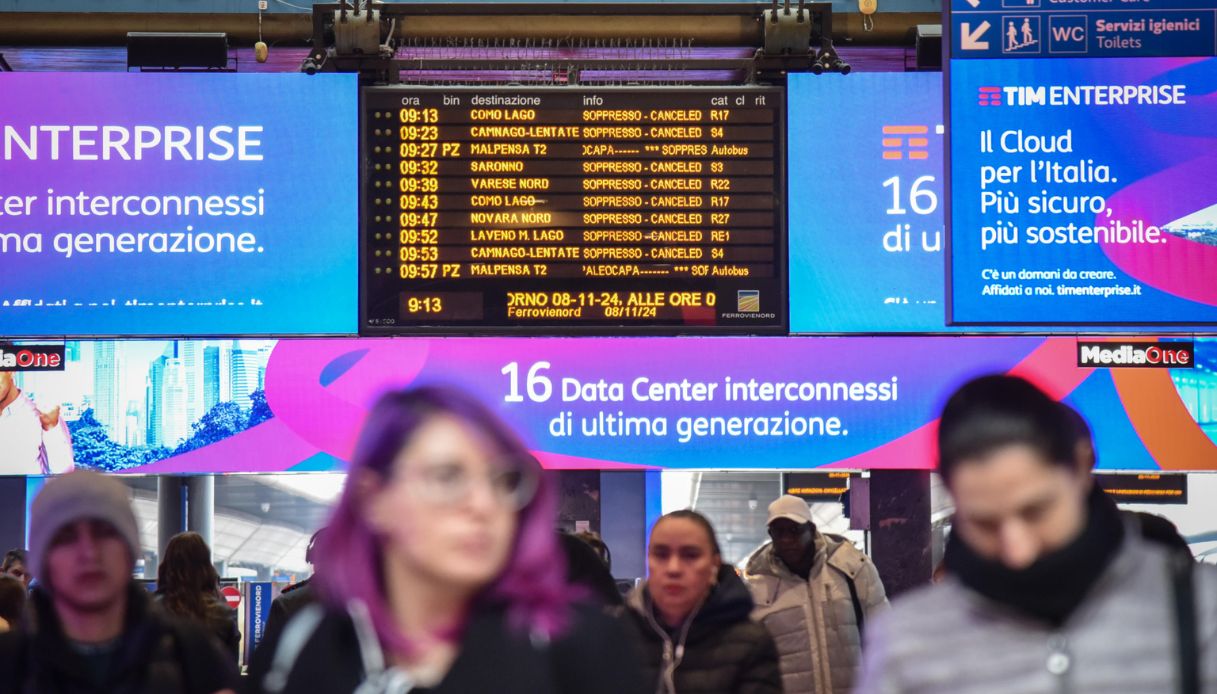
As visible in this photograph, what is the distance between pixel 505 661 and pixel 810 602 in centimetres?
463

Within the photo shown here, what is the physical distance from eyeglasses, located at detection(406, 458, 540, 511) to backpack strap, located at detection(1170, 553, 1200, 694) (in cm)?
79

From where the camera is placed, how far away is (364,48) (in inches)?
315

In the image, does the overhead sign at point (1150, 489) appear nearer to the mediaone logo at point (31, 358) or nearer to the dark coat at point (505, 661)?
the mediaone logo at point (31, 358)

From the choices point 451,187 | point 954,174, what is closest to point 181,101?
point 451,187

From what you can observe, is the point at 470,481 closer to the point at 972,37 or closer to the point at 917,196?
the point at 972,37

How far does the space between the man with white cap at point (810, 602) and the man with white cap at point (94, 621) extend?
3277 millimetres

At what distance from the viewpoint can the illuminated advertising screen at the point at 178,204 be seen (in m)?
8.10

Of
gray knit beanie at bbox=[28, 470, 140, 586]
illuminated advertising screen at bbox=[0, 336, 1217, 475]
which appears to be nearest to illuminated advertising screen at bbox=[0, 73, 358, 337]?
illuminated advertising screen at bbox=[0, 336, 1217, 475]

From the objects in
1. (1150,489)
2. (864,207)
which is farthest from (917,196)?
(1150,489)

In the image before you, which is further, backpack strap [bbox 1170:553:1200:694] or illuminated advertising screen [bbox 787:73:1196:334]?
illuminated advertising screen [bbox 787:73:1196:334]

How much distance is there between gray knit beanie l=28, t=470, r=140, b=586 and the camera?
124 inches

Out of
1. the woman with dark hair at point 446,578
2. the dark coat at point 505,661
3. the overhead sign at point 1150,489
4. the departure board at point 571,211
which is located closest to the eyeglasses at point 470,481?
the woman with dark hair at point 446,578

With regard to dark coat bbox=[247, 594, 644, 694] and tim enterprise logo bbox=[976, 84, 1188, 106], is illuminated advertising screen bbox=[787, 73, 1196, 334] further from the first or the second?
dark coat bbox=[247, 594, 644, 694]

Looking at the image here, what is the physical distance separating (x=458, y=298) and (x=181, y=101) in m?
1.98
